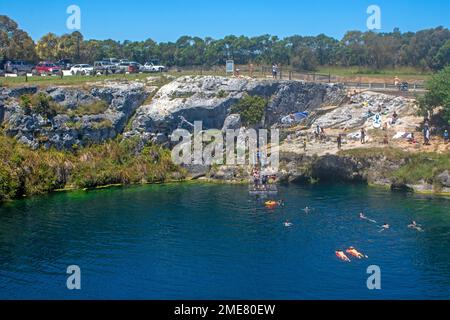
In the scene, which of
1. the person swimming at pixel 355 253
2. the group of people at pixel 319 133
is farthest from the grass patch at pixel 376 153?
the person swimming at pixel 355 253

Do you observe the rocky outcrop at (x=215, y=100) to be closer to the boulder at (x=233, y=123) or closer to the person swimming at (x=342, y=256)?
the boulder at (x=233, y=123)

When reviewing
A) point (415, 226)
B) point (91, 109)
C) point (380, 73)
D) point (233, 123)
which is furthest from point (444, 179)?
point (380, 73)

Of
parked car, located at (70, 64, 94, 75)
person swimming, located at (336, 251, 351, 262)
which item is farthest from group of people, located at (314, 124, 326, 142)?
parked car, located at (70, 64, 94, 75)

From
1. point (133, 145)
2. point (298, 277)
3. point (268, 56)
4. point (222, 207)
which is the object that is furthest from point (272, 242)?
point (268, 56)

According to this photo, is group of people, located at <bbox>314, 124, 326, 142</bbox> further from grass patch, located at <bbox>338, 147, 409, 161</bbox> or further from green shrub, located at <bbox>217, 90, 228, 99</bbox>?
green shrub, located at <bbox>217, 90, 228, 99</bbox>
